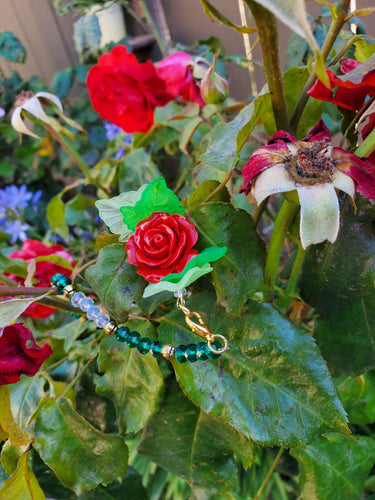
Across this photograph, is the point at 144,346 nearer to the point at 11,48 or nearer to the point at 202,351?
the point at 202,351

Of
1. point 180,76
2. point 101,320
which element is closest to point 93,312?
point 101,320

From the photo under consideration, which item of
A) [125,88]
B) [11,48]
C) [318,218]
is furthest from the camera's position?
[11,48]

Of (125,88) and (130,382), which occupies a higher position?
(125,88)

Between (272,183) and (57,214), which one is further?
(57,214)

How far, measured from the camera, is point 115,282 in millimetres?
202

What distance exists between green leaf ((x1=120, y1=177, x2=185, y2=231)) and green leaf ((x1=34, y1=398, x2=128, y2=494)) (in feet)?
0.45

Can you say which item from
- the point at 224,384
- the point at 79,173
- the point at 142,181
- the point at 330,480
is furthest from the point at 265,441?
the point at 79,173

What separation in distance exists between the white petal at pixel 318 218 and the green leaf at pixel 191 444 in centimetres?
17

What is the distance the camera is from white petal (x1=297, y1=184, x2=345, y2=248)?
0.17 meters

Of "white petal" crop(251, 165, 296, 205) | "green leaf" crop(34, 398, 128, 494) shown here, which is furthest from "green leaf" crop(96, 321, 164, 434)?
"white petal" crop(251, 165, 296, 205)

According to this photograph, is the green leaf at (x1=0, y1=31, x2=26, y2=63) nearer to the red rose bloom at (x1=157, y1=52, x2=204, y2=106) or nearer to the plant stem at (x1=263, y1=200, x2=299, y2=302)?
the red rose bloom at (x1=157, y1=52, x2=204, y2=106)

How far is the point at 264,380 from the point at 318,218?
0.34 ft

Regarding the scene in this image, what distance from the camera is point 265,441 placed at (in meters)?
0.21

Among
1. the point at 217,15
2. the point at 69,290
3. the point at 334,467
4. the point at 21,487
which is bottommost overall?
the point at 334,467
